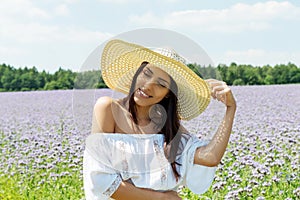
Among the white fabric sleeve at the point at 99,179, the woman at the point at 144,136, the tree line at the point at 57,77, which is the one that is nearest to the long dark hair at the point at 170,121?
the woman at the point at 144,136

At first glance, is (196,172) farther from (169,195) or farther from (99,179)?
A: (99,179)

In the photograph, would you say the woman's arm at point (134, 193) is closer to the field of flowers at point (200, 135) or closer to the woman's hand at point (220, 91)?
the field of flowers at point (200, 135)

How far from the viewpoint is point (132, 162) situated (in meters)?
2.23

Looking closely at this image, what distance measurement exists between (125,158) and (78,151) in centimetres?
228

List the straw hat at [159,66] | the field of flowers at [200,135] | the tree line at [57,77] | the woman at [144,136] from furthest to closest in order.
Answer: the tree line at [57,77]
the field of flowers at [200,135]
the woman at [144,136]
the straw hat at [159,66]

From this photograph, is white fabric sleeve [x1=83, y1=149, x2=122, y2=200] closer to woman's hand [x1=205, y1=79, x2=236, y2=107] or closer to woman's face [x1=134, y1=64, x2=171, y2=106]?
woman's face [x1=134, y1=64, x2=171, y2=106]

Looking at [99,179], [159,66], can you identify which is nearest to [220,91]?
[159,66]

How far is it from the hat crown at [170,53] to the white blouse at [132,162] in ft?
1.15

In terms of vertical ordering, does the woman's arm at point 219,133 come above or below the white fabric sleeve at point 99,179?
above

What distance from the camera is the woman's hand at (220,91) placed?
2.19 metres

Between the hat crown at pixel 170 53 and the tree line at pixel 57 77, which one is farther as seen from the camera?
the tree line at pixel 57 77

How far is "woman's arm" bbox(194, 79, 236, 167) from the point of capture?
2.21m

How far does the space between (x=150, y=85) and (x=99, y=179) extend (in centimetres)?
46

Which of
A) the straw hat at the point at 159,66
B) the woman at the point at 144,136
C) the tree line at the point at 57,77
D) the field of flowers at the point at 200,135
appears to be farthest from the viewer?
the tree line at the point at 57,77
